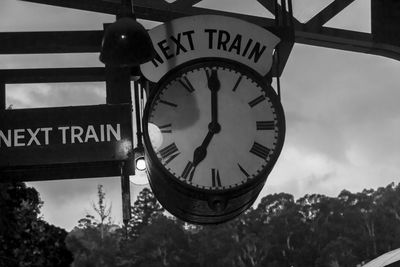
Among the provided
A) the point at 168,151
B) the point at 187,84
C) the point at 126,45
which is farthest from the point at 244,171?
the point at 126,45

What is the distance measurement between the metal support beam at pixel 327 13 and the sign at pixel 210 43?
61.8 inches

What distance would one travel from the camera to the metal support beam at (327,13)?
18.7ft

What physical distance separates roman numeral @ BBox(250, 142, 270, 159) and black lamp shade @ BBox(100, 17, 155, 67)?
57cm

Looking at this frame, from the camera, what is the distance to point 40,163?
4113 mm

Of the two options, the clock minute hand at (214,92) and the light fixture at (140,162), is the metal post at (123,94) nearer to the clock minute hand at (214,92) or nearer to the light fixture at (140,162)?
the light fixture at (140,162)

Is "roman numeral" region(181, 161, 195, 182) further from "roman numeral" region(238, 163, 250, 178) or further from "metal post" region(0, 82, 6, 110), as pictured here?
"metal post" region(0, 82, 6, 110)

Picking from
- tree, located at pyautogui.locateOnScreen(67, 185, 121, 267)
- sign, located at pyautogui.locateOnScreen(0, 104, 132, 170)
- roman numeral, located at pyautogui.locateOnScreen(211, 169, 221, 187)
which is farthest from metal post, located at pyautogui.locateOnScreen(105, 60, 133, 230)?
tree, located at pyautogui.locateOnScreen(67, 185, 121, 267)

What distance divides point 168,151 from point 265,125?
1.39 feet

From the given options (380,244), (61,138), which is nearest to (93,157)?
(61,138)

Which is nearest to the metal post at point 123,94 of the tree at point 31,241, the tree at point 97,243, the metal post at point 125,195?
the metal post at point 125,195

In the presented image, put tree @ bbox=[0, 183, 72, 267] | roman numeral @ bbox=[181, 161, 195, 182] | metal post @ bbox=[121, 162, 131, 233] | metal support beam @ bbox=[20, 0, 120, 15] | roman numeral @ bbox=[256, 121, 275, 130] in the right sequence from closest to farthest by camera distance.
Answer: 1. roman numeral @ bbox=[181, 161, 195, 182]
2. roman numeral @ bbox=[256, 121, 275, 130]
3. metal post @ bbox=[121, 162, 131, 233]
4. metal support beam @ bbox=[20, 0, 120, 15]
5. tree @ bbox=[0, 183, 72, 267]

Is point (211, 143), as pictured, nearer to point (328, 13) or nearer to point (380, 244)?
point (328, 13)

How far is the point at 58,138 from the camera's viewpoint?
414cm

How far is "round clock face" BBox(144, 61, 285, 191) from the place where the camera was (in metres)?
3.91
